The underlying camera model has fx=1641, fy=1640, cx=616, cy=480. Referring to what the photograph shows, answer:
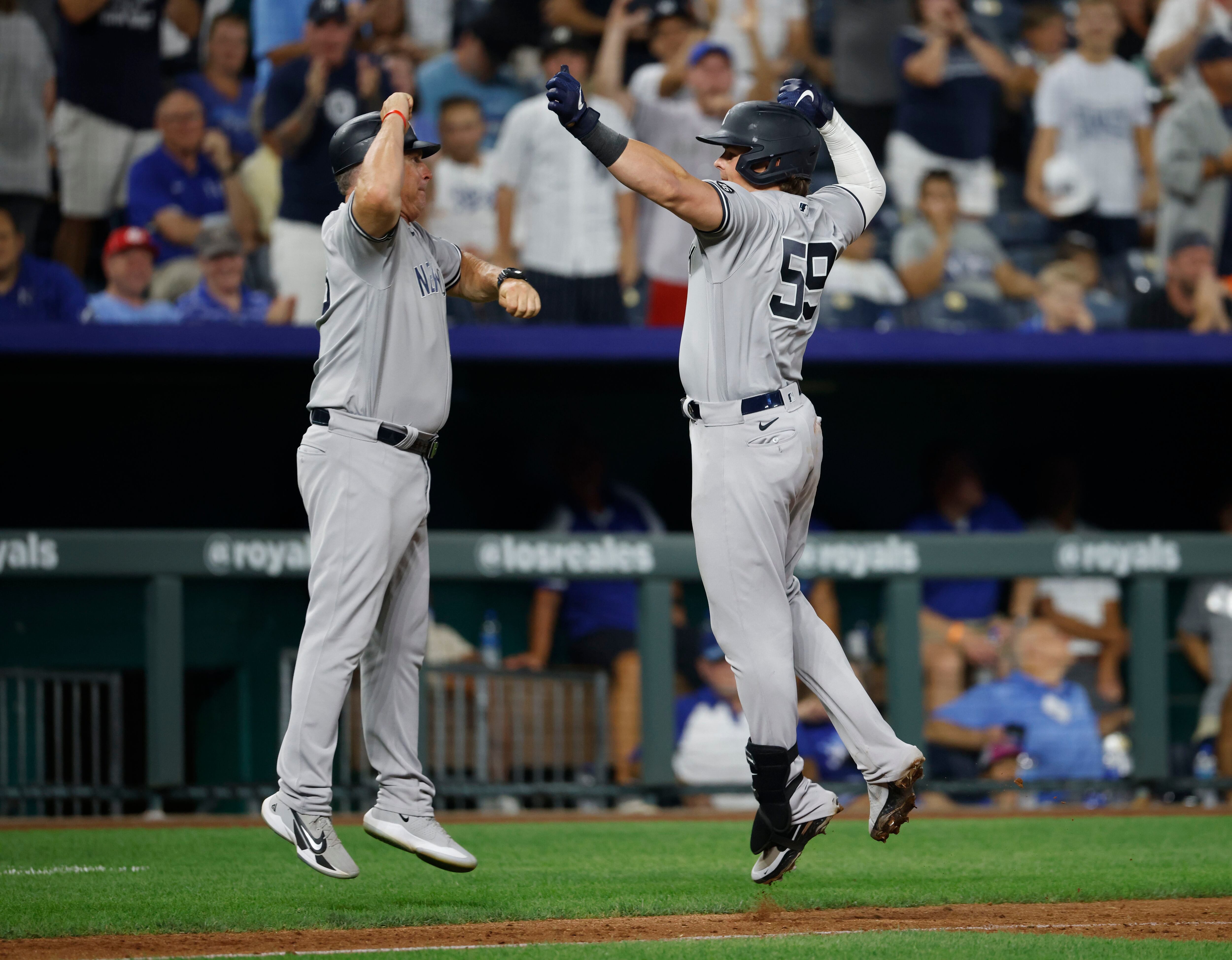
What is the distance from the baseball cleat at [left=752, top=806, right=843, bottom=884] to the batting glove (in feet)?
5.83

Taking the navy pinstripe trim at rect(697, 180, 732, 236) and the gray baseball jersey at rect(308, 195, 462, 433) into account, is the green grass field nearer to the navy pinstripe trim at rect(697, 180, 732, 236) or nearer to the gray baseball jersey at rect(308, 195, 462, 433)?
the gray baseball jersey at rect(308, 195, 462, 433)

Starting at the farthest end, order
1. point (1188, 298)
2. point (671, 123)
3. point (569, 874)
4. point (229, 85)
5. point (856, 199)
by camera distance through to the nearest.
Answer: point (1188, 298) → point (671, 123) → point (229, 85) → point (569, 874) → point (856, 199)

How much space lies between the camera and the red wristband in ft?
13.0

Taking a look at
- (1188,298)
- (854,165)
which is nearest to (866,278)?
(1188,298)

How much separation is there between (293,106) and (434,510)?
266 cm

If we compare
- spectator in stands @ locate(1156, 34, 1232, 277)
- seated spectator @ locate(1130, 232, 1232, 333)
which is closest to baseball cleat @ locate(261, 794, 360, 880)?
seated spectator @ locate(1130, 232, 1232, 333)

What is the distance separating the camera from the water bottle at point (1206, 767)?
24.5 ft

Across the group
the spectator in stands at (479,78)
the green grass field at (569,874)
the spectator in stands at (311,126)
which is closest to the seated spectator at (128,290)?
the spectator in stands at (311,126)

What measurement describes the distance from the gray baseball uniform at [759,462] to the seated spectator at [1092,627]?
353 centimetres

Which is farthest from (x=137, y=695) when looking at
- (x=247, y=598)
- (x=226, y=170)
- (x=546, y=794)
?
(x=226, y=170)

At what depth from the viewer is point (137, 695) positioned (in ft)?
23.1

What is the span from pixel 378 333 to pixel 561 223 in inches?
205

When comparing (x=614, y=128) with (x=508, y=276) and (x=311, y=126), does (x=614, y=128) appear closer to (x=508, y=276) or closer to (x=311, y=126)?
(x=311, y=126)

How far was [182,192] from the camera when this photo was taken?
877 centimetres
